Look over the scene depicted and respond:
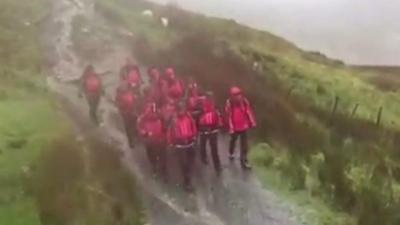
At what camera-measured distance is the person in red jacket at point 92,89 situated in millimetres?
3105

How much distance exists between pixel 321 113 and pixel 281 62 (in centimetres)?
20

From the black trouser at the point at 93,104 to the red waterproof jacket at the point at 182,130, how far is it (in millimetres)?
217

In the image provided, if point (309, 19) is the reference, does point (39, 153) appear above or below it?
below

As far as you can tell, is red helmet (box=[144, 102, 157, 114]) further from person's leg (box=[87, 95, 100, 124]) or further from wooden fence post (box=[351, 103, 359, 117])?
wooden fence post (box=[351, 103, 359, 117])

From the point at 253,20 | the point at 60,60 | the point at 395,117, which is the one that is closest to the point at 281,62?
the point at 253,20

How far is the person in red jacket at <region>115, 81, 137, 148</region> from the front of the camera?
10.3ft

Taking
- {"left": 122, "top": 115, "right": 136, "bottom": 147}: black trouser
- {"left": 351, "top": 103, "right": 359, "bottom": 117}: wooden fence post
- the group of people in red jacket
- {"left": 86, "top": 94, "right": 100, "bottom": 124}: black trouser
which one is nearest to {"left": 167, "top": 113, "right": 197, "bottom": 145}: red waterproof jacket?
the group of people in red jacket

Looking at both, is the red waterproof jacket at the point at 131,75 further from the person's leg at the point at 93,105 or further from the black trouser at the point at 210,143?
the black trouser at the point at 210,143

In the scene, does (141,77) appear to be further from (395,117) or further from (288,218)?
(395,117)

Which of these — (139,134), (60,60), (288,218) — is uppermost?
(60,60)

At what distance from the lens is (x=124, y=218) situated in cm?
298

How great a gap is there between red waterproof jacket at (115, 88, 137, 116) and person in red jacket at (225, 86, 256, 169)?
272mm

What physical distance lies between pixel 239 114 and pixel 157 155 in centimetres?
27

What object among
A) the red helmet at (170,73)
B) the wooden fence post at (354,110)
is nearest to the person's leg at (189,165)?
the red helmet at (170,73)
